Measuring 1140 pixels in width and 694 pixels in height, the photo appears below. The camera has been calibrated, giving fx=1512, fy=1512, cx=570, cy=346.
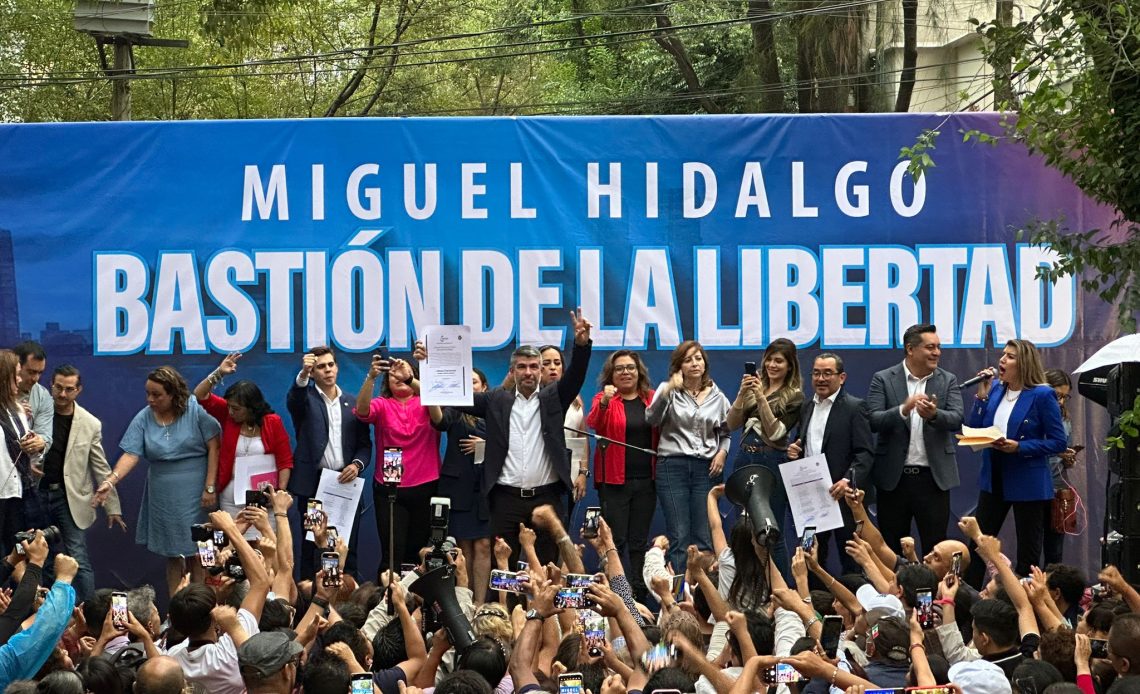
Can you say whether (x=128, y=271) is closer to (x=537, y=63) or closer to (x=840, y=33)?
(x=840, y=33)

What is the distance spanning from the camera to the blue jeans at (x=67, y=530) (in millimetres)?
8680

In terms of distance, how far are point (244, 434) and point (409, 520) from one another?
1098 mm

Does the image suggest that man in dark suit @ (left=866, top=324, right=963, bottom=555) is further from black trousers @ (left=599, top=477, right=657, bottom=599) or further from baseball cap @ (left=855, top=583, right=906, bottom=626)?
baseball cap @ (left=855, top=583, right=906, bottom=626)

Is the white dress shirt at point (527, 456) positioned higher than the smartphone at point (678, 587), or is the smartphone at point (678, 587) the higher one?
the white dress shirt at point (527, 456)

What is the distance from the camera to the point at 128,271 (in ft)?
30.0

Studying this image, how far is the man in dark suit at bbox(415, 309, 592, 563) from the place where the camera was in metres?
8.44

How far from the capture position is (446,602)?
5555 mm

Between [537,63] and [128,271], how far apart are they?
12442 millimetres

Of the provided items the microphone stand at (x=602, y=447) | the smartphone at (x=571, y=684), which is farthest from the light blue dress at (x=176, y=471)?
the smartphone at (x=571, y=684)

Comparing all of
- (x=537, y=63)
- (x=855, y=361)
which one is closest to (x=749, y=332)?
(x=855, y=361)

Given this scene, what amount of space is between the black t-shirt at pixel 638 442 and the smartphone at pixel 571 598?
346 centimetres

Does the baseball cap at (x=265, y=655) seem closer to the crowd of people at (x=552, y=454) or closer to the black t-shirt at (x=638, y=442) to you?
the crowd of people at (x=552, y=454)

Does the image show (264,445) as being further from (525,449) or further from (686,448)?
(686,448)

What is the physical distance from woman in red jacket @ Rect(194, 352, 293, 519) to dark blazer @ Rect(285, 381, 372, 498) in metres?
0.09
